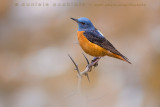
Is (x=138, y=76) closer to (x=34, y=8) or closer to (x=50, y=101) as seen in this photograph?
(x=50, y=101)

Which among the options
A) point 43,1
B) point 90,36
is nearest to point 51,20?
point 43,1

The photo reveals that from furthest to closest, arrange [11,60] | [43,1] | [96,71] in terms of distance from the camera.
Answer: [11,60]
[96,71]
[43,1]

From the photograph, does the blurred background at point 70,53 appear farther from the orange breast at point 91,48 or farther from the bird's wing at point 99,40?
the orange breast at point 91,48

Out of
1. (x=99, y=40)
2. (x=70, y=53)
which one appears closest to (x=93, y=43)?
(x=99, y=40)

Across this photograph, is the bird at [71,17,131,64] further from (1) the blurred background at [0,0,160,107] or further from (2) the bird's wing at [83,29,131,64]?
(1) the blurred background at [0,0,160,107]

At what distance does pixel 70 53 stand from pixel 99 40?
1.66 m

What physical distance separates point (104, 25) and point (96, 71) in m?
0.92

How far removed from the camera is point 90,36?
14.6 ft

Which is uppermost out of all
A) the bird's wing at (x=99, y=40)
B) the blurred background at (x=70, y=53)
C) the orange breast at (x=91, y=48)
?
the bird's wing at (x=99, y=40)

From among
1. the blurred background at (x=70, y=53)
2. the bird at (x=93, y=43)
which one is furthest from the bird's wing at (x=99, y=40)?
the blurred background at (x=70, y=53)

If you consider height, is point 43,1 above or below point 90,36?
A: above

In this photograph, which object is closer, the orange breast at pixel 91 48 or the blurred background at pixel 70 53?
the orange breast at pixel 91 48

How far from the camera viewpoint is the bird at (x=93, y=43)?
4165 millimetres

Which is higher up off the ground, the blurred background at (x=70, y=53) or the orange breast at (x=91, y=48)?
the orange breast at (x=91, y=48)
